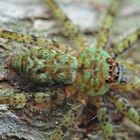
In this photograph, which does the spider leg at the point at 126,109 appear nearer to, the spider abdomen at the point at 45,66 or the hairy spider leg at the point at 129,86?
the hairy spider leg at the point at 129,86

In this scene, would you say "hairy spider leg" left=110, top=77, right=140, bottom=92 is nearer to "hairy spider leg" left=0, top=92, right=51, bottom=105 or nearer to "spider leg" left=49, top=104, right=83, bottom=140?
"spider leg" left=49, top=104, right=83, bottom=140

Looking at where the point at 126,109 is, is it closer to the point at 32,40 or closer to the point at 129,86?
the point at 129,86

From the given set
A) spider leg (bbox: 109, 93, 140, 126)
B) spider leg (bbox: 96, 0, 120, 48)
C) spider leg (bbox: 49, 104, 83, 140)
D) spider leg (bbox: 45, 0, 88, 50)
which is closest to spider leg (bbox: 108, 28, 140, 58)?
spider leg (bbox: 96, 0, 120, 48)

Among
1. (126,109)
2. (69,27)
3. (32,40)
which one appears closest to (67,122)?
(126,109)

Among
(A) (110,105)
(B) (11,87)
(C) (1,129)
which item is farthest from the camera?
(A) (110,105)

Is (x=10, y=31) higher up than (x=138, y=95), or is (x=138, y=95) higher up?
(x=10, y=31)

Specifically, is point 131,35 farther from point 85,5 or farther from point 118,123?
point 118,123

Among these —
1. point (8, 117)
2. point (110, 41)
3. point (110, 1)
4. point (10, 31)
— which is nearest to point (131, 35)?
point (110, 41)
